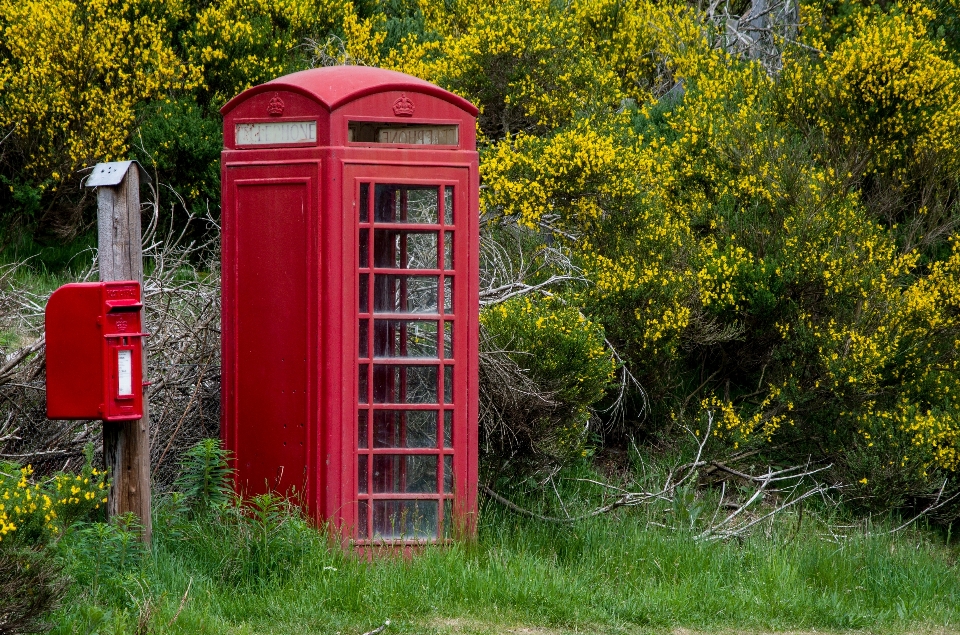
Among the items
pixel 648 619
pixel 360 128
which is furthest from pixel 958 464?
pixel 360 128

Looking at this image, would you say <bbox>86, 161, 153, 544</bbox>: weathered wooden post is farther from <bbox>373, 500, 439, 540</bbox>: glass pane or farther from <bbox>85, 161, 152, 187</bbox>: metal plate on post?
<bbox>373, 500, 439, 540</bbox>: glass pane

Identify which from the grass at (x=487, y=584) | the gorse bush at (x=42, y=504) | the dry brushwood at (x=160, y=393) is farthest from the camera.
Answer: the dry brushwood at (x=160, y=393)

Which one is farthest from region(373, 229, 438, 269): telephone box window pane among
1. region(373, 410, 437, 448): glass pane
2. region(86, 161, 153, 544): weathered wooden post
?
region(86, 161, 153, 544): weathered wooden post

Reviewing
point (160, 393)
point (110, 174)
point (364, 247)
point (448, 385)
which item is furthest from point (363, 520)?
point (110, 174)

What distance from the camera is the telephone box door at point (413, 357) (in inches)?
219

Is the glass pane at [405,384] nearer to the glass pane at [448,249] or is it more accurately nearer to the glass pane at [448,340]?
the glass pane at [448,340]

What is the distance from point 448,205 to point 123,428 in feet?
6.24

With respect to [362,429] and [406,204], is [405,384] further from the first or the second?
[406,204]

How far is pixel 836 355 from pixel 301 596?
5.30 metres

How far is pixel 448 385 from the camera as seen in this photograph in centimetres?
572

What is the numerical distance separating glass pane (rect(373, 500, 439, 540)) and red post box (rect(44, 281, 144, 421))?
1373 millimetres

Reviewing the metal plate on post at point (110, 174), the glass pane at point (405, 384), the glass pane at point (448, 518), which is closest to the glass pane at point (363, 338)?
the glass pane at point (405, 384)

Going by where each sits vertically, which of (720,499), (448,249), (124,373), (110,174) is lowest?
(720,499)

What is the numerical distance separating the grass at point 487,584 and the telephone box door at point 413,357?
11.7 inches
